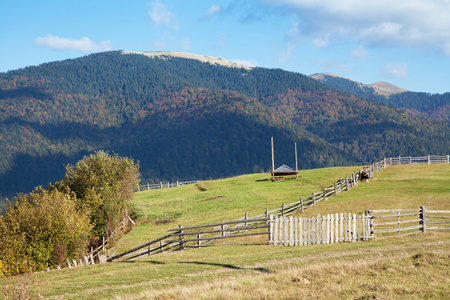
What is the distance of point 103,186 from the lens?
53125 mm

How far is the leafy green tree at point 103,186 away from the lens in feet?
166

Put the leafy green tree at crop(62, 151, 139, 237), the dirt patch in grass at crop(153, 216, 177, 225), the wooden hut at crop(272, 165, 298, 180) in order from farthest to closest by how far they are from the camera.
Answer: the wooden hut at crop(272, 165, 298, 180)
the dirt patch in grass at crop(153, 216, 177, 225)
the leafy green tree at crop(62, 151, 139, 237)

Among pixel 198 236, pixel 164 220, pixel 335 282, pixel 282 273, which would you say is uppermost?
pixel 335 282

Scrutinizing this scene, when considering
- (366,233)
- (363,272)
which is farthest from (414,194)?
(363,272)

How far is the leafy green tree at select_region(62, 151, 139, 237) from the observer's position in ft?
166

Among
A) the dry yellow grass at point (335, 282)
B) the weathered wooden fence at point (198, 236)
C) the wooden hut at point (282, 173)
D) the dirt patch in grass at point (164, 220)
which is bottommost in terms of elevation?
the dirt patch in grass at point (164, 220)

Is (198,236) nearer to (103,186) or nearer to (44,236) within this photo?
(44,236)

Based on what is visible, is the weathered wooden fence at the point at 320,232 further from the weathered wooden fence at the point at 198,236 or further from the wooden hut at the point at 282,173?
the wooden hut at the point at 282,173

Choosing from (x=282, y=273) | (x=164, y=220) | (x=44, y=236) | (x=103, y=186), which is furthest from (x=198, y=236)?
Result: (x=103, y=186)

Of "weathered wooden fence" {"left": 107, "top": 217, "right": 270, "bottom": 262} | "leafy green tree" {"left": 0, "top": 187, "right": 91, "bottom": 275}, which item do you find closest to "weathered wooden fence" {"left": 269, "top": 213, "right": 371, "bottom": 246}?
"weathered wooden fence" {"left": 107, "top": 217, "right": 270, "bottom": 262}

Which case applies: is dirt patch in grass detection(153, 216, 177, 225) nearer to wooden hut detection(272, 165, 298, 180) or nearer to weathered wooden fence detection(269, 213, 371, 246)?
wooden hut detection(272, 165, 298, 180)

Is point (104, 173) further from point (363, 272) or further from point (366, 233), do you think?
point (363, 272)

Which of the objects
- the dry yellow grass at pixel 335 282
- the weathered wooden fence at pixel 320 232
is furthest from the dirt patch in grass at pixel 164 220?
the dry yellow grass at pixel 335 282

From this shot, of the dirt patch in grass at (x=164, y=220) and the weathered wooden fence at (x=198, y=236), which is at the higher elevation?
the weathered wooden fence at (x=198, y=236)
